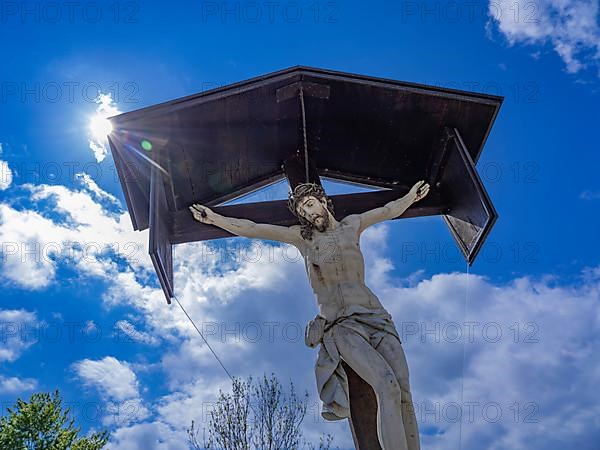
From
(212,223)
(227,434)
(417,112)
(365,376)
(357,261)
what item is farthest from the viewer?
(227,434)

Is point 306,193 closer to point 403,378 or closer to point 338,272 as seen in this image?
point 338,272

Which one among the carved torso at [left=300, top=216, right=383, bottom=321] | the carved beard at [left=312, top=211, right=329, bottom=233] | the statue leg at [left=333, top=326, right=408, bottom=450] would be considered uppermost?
the carved beard at [left=312, top=211, right=329, bottom=233]

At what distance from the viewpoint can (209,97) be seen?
18.4 ft

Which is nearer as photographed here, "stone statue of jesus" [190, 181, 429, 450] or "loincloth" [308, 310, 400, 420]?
"stone statue of jesus" [190, 181, 429, 450]

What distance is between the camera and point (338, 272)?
4.75 metres

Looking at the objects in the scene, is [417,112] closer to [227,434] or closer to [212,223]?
[212,223]

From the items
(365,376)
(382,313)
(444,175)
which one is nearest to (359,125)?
(444,175)

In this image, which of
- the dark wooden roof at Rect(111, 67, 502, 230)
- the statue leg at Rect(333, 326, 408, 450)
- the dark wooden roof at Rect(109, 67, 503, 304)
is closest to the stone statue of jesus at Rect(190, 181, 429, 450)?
the statue leg at Rect(333, 326, 408, 450)

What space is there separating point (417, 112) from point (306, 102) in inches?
47.3

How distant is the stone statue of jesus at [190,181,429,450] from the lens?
12.9 feet

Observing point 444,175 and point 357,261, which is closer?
point 357,261

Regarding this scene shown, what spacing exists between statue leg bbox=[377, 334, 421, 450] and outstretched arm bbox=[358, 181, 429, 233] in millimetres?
1299

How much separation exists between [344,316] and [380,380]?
65 cm

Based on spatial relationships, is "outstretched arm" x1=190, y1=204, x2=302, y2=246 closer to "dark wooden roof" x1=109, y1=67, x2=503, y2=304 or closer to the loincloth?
"dark wooden roof" x1=109, y1=67, x2=503, y2=304
